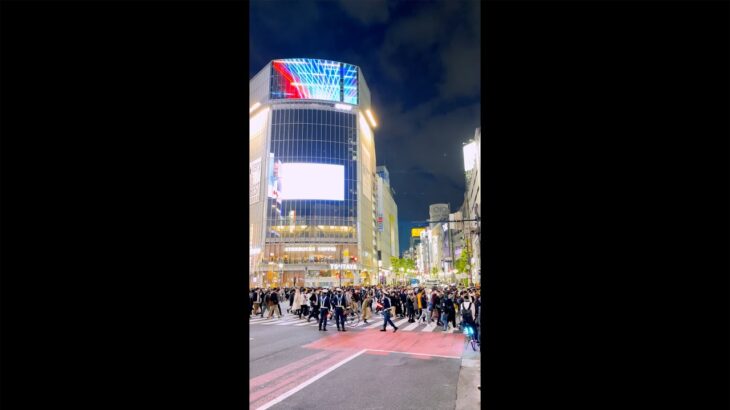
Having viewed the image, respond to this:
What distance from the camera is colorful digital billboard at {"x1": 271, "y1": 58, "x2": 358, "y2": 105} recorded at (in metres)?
95.2

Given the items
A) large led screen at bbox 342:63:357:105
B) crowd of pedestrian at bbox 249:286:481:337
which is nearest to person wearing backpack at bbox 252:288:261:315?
crowd of pedestrian at bbox 249:286:481:337

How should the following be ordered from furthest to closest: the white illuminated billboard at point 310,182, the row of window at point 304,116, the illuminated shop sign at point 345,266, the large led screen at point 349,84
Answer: the large led screen at point 349,84 → the row of window at point 304,116 → the white illuminated billboard at point 310,182 → the illuminated shop sign at point 345,266

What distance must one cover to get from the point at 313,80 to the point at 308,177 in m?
26.4

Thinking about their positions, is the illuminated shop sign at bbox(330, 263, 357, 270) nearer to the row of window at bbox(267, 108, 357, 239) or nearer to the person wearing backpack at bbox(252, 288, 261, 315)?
the row of window at bbox(267, 108, 357, 239)

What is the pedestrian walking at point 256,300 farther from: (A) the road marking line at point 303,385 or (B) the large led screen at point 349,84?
(B) the large led screen at point 349,84

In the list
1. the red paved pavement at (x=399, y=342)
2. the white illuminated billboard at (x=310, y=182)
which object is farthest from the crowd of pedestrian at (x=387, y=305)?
the white illuminated billboard at (x=310, y=182)

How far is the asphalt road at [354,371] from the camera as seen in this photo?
686 centimetres

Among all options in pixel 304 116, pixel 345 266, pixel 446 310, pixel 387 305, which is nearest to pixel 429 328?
pixel 446 310

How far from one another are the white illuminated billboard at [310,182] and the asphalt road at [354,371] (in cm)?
7255

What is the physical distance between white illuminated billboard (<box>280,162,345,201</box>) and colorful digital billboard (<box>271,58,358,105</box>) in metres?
18.4

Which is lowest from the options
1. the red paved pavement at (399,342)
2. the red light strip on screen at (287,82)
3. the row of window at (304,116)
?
the red paved pavement at (399,342)
